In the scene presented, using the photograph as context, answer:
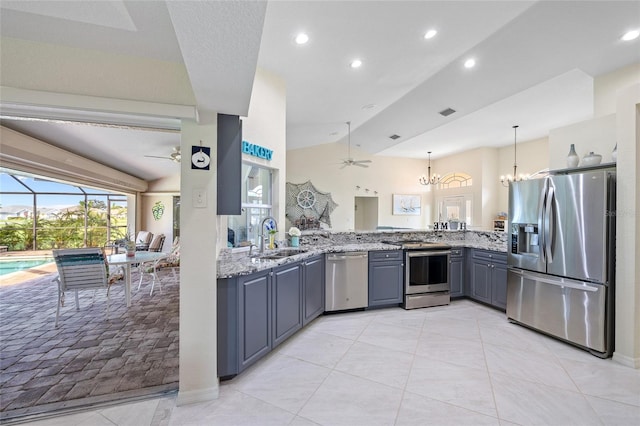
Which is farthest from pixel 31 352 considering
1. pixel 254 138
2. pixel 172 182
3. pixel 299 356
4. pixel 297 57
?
pixel 172 182

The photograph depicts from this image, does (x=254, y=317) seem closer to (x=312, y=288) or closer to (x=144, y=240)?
(x=312, y=288)

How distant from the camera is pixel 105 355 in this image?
Result: 256 cm

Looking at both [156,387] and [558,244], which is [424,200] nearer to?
[558,244]

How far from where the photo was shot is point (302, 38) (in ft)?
8.96

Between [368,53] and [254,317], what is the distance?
10.3ft

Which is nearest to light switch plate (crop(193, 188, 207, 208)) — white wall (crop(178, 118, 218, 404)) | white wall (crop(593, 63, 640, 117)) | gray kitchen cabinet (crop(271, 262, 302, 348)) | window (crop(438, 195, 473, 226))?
white wall (crop(178, 118, 218, 404))

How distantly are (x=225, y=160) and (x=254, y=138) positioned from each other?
139 cm

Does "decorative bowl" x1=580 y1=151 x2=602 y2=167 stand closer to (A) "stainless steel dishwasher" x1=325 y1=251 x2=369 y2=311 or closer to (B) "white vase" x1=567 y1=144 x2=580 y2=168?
(B) "white vase" x1=567 y1=144 x2=580 y2=168

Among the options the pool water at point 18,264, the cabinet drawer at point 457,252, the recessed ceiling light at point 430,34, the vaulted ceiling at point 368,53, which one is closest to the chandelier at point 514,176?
the vaulted ceiling at point 368,53

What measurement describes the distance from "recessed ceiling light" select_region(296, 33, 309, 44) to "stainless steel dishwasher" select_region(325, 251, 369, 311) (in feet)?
8.06

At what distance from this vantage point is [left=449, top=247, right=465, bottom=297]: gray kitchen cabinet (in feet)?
13.6

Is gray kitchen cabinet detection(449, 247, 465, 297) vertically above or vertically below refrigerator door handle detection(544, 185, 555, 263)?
below

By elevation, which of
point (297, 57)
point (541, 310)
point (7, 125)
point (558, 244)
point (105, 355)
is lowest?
point (105, 355)

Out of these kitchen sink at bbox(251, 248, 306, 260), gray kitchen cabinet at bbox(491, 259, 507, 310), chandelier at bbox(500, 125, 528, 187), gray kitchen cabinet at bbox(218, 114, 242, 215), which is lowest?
gray kitchen cabinet at bbox(491, 259, 507, 310)
